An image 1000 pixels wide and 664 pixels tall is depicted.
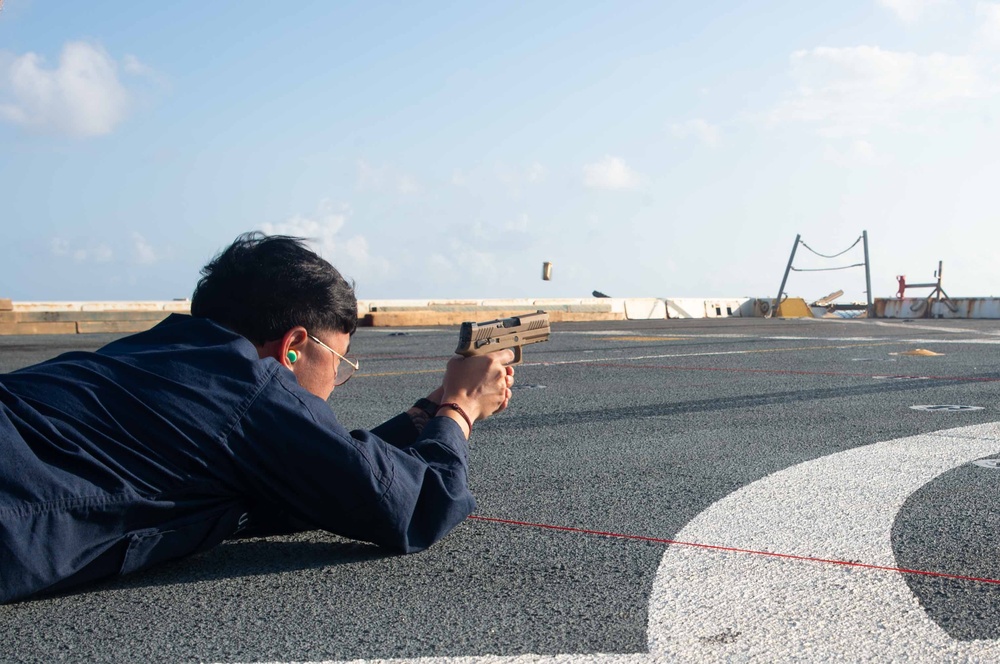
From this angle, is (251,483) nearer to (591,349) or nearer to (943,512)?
(943,512)

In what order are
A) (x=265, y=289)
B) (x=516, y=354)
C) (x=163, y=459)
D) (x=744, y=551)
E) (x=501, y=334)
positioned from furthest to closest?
(x=516, y=354)
(x=501, y=334)
(x=744, y=551)
(x=265, y=289)
(x=163, y=459)

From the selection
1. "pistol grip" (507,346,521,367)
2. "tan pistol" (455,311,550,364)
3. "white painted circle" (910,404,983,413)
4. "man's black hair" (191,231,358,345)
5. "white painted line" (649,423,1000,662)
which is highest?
"man's black hair" (191,231,358,345)

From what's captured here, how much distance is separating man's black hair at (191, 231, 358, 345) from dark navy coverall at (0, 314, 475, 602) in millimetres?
108

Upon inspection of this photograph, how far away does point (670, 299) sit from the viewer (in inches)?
1157

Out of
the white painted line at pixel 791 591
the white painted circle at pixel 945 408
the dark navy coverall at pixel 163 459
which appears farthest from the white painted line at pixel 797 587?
the white painted circle at pixel 945 408

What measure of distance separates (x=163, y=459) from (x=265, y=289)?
494mm

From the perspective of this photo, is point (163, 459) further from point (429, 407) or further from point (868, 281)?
point (868, 281)

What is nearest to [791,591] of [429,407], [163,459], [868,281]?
[429,407]

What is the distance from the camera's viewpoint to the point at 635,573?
8.31ft

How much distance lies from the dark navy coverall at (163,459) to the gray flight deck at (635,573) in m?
0.14

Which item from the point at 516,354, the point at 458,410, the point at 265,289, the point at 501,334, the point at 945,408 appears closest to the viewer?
the point at 265,289

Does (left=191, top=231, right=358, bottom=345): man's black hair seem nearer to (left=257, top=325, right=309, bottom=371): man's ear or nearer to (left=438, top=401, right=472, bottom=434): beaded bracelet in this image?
(left=257, top=325, right=309, bottom=371): man's ear

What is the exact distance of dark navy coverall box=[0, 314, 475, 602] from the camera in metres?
2.18

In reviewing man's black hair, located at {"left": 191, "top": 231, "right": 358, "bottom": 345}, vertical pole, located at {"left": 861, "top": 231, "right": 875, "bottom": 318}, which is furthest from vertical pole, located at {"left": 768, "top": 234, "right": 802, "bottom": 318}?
man's black hair, located at {"left": 191, "top": 231, "right": 358, "bottom": 345}
